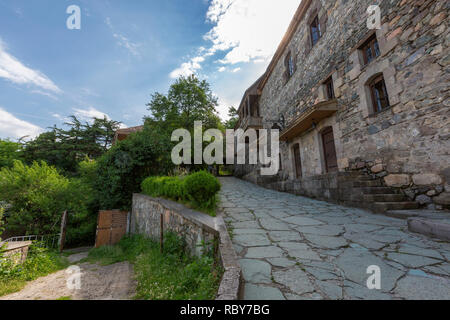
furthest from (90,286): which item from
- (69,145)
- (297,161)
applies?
(69,145)

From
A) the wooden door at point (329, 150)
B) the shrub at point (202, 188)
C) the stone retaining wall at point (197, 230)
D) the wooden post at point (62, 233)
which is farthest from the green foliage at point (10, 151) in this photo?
the wooden door at point (329, 150)

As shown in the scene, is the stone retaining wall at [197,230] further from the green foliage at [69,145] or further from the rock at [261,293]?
the green foliage at [69,145]

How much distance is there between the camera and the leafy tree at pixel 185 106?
55.0ft

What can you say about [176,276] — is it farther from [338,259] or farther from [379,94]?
[379,94]

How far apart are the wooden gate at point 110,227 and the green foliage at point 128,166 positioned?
1.57 feet

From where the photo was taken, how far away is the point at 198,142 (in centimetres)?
1310

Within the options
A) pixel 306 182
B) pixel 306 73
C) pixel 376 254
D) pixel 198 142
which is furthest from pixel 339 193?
pixel 198 142

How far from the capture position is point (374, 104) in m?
5.52

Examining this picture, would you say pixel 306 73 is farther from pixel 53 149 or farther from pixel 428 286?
pixel 53 149

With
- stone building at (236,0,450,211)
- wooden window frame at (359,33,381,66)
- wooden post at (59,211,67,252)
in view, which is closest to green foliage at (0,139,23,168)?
wooden post at (59,211,67,252)

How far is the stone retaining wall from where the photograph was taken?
5.51ft

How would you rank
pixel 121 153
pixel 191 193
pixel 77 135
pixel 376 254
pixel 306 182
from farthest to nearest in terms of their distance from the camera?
pixel 77 135
pixel 121 153
pixel 306 182
pixel 191 193
pixel 376 254

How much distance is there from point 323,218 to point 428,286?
8.20ft
